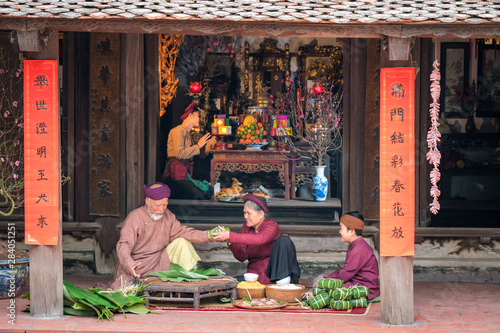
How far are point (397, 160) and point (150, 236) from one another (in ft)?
9.99

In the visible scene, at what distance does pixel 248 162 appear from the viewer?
11.4 m

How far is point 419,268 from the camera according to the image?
9.90m

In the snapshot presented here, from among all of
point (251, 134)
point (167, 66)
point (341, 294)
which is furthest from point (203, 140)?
point (341, 294)

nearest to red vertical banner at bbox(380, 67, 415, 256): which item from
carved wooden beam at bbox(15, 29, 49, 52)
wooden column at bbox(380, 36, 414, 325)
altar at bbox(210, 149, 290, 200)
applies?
wooden column at bbox(380, 36, 414, 325)

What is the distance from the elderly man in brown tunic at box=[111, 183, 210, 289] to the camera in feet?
27.8

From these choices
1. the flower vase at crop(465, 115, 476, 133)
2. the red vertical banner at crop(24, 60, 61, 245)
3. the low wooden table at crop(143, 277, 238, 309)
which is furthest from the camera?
the flower vase at crop(465, 115, 476, 133)

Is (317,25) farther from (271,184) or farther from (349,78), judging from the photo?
(271,184)

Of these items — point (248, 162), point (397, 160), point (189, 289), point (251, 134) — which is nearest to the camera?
point (397, 160)

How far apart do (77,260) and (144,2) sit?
4.22 m

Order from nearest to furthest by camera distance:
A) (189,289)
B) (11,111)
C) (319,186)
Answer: (189,289) → (11,111) → (319,186)

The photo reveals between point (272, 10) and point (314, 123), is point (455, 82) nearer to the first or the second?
point (314, 123)

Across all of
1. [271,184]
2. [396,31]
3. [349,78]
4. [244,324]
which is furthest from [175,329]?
[271,184]

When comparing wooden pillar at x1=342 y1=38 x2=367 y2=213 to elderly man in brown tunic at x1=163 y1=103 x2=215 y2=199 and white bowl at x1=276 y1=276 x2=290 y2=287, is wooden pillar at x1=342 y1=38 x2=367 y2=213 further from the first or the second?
elderly man in brown tunic at x1=163 y1=103 x2=215 y2=199

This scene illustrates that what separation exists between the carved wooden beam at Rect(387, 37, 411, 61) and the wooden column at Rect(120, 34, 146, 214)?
3.91m
